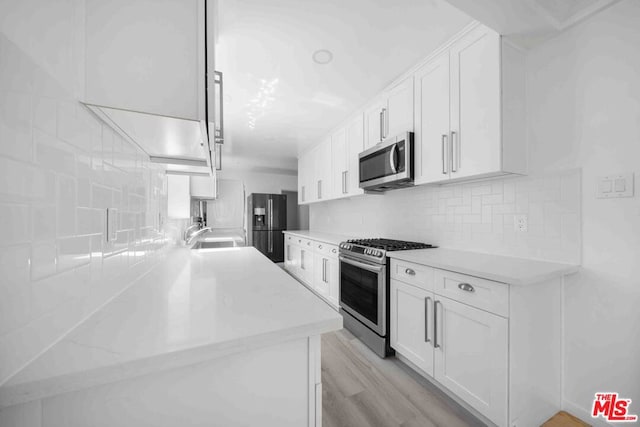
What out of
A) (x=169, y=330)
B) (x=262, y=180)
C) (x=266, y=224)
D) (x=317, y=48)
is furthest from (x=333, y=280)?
(x=262, y=180)

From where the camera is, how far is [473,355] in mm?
1406

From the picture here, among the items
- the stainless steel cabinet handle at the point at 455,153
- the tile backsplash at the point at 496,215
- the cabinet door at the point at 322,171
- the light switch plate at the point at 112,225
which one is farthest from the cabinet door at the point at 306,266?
the light switch plate at the point at 112,225

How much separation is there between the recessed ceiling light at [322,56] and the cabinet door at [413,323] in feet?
5.99

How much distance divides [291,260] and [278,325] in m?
4.28

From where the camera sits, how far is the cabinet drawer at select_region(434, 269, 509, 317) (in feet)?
4.18

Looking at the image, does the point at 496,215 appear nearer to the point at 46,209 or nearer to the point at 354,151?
the point at 354,151

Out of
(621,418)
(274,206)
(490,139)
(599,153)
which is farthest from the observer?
(274,206)

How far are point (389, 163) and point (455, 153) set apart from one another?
579mm

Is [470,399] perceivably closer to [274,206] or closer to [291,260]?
[291,260]

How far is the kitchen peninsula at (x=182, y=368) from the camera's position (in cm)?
47

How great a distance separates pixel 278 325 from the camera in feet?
2.09

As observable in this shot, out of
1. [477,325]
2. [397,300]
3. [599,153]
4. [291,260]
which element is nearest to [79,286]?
[477,325]

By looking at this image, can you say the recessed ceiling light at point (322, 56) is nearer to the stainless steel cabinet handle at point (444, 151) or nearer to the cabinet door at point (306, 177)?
the stainless steel cabinet handle at point (444, 151)

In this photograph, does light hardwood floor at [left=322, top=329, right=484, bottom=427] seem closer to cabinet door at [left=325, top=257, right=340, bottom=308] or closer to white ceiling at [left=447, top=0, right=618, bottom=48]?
cabinet door at [left=325, top=257, right=340, bottom=308]
